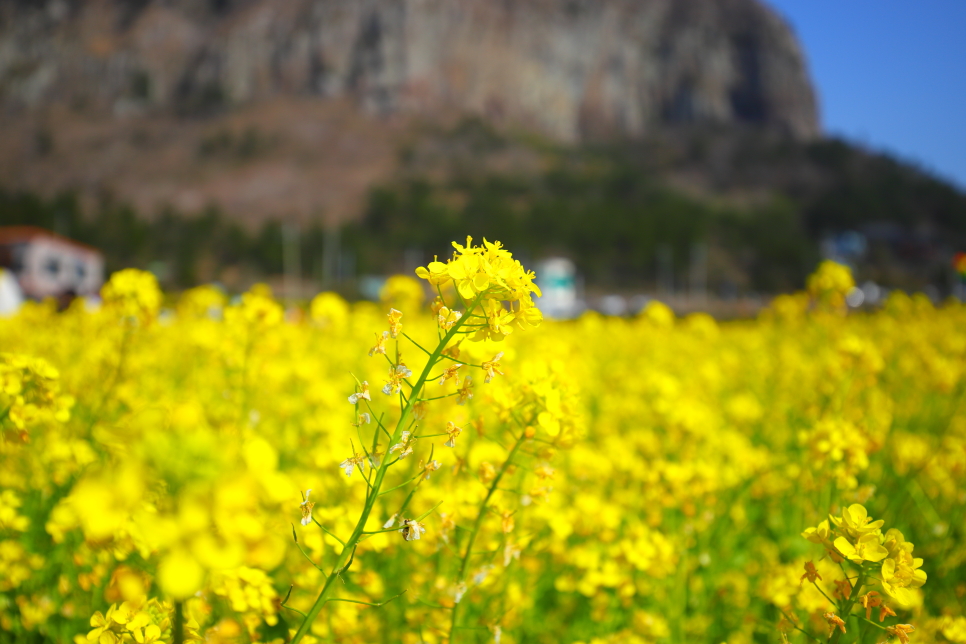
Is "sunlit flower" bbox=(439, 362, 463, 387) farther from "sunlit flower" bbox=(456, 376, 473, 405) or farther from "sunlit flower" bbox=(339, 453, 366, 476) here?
"sunlit flower" bbox=(339, 453, 366, 476)

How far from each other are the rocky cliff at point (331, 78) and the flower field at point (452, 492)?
62.3 meters

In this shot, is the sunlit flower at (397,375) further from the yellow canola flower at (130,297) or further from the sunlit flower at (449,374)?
the yellow canola flower at (130,297)

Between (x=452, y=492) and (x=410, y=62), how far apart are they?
98.5 meters

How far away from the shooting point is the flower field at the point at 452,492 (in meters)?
0.86

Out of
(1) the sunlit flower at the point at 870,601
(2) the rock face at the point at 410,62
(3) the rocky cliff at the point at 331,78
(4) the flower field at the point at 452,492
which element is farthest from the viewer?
(2) the rock face at the point at 410,62

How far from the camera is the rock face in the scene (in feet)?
286

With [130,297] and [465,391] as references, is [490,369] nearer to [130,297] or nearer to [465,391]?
[465,391]

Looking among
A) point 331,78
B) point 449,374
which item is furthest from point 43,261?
point 331,78

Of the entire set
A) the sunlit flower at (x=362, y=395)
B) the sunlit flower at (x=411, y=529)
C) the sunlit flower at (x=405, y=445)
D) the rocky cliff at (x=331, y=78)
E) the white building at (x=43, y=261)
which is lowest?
the sunlit flower at (x=411, y=529)

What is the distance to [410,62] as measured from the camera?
298 feet

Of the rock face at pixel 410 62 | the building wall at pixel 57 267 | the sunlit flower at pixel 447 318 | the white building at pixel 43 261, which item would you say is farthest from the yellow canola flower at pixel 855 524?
the rock face at pixel 410 62

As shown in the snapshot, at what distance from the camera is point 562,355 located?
2566 millimetres

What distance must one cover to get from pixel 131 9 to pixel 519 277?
4857 inches

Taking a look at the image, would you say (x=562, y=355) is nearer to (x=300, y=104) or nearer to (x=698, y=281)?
(x=698, y=281)
